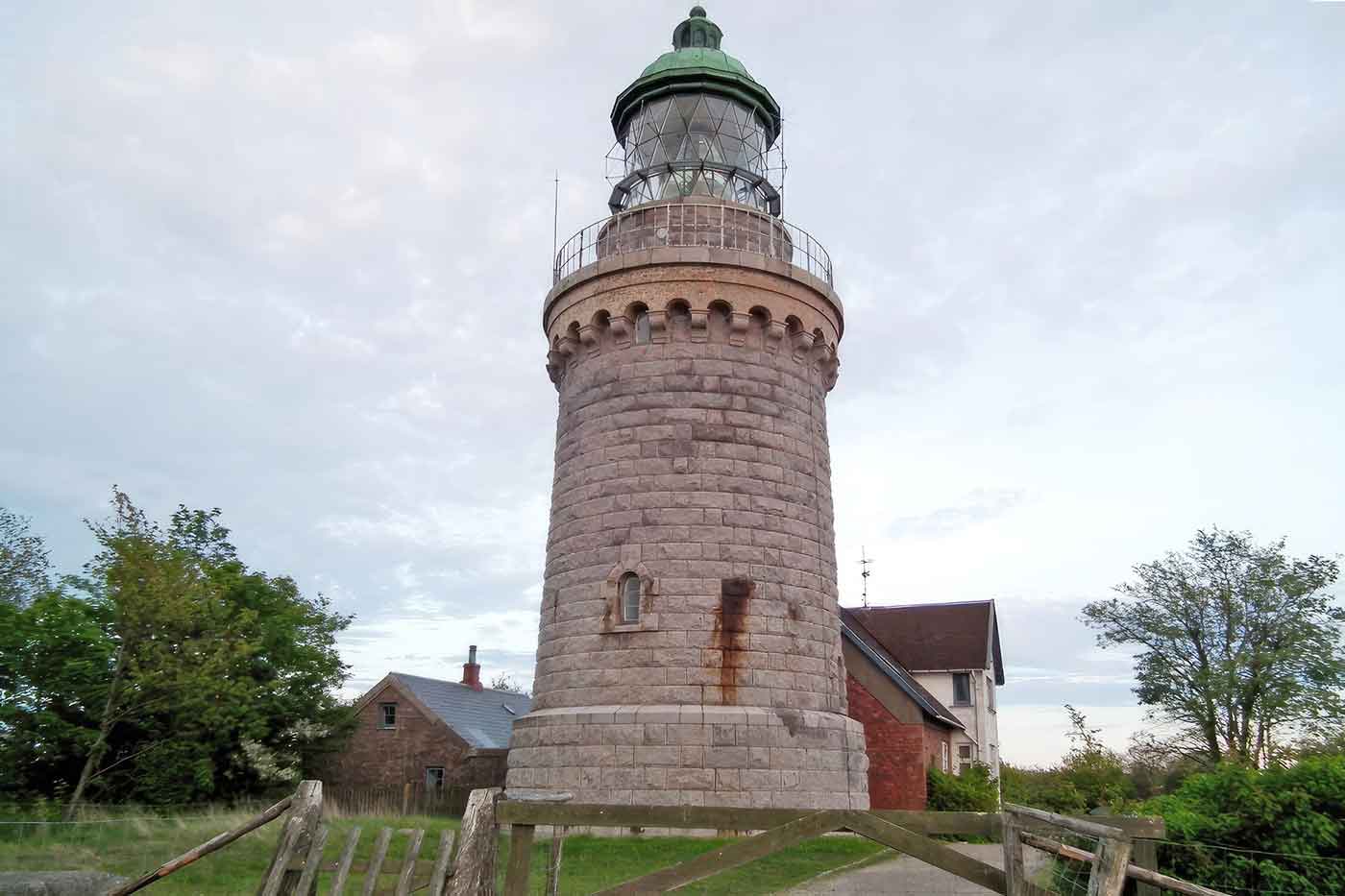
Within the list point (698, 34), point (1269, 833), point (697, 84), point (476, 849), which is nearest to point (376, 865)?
point (476, 849)

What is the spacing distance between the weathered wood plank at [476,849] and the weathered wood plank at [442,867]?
8.5 inches

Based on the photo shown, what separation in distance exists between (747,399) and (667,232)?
349 centimetres

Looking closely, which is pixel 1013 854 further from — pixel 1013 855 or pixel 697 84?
pixel 697 84

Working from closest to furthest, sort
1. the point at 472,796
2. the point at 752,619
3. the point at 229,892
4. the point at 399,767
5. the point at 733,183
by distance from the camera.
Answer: the point at 472,796, the point at 229,892, the point at 752,619, the point at 733,183, the point at 399,767

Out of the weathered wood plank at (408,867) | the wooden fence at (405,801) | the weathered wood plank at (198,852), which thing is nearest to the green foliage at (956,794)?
the wooden fence at (405,801)

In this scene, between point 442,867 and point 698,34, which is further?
point 698,34

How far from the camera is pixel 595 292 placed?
17.2 m

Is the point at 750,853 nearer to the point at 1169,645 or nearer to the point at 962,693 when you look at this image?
the point at 1169,645

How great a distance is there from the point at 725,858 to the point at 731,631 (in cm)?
933

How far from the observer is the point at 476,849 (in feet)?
20.6

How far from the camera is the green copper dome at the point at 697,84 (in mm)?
18891

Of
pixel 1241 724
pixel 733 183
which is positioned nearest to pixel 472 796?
pixel 733 183

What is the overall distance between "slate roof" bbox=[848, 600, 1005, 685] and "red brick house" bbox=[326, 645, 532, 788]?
14.1 m

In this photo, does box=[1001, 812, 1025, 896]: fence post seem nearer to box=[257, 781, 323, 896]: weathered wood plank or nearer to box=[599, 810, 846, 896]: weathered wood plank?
box=[599, 810, 846, 896]: weathered wood plank
